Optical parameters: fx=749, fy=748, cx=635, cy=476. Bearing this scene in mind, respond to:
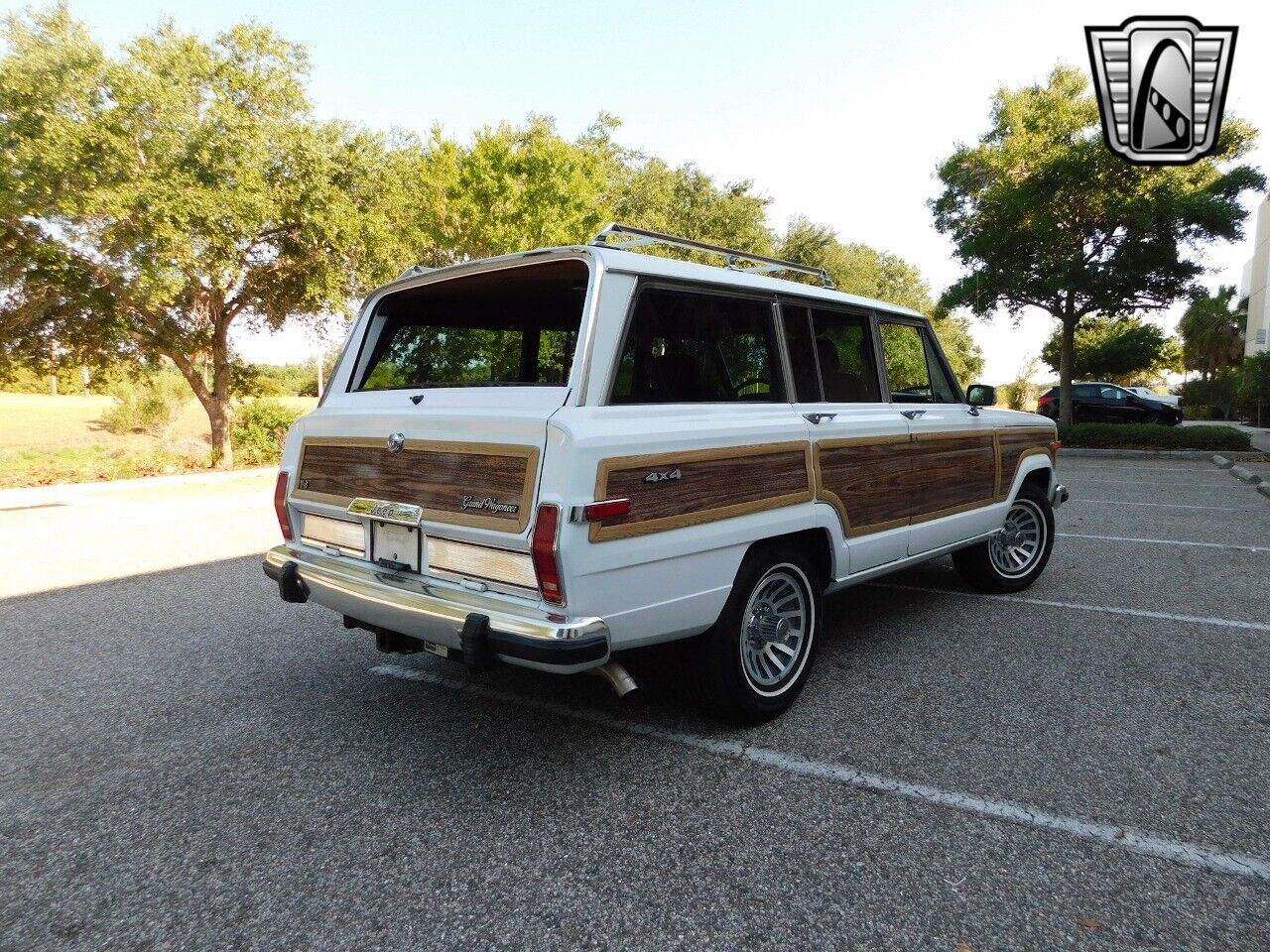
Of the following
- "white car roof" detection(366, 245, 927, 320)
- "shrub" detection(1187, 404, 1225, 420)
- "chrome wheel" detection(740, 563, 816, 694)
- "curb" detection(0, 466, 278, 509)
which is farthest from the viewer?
"shrub" detection(1187, 404, 1225, 420)

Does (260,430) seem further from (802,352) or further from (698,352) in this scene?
(698,352)

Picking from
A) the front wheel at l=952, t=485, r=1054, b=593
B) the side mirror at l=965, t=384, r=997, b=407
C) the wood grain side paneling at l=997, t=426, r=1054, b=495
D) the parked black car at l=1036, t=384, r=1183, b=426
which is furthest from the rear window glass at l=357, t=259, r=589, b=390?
the parked black car at l=1036, t=384, r=1183, b=426

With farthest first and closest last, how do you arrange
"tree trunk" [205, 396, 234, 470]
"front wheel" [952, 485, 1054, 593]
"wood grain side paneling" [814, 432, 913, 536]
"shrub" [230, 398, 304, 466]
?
"shrub" [230, 398, 304, 466], "tree trunk" [205, 396, 234, 470], "front wheel" [952, 485, 1054, 593], "wood grain side paneling" [814, 432, 913, 536]

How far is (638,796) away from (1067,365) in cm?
2139

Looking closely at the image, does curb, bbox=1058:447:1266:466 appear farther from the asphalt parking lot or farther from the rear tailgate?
the rear tailgate

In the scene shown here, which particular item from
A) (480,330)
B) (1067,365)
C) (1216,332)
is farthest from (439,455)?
(1216,332)

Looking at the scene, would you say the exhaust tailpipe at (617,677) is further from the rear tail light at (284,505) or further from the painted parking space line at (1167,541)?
the painted parking space line at (1167,541)

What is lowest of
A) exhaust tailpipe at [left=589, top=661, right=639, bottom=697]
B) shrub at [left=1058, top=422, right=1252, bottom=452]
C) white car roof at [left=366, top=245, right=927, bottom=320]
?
shrub at [left=1058, top=422, right=1252, bottom=452]

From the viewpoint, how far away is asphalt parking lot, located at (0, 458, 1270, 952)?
219 cm

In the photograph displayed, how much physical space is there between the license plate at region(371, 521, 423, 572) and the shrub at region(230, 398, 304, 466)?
16.8m

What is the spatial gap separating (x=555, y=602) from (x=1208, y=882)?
2221mm

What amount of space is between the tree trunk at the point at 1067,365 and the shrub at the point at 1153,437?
1.99 ft

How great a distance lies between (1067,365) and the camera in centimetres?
2025

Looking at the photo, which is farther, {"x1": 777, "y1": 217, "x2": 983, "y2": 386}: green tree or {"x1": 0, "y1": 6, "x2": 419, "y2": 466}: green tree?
{"x1": 777, "y1": 217, "x2": 983, "y2": 386}: green tree
